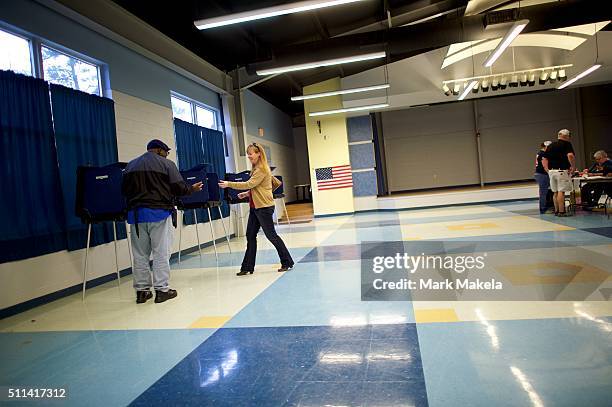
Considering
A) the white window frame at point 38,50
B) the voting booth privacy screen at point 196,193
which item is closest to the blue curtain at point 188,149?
the voting booth privacy screen at point 196,193

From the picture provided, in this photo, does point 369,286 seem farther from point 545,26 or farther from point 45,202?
point 545,26

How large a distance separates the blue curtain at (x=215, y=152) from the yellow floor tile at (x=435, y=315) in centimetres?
566

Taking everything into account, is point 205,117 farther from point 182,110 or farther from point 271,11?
point 271,11

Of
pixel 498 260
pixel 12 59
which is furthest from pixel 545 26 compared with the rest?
pixel 12 59

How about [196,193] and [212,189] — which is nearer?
[196,193]

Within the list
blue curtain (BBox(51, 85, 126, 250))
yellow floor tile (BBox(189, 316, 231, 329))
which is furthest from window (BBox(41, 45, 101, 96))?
yellow floor tile (BBox(189, 316, 231, 329))

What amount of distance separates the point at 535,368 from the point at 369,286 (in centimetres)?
179

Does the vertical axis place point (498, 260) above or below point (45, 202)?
below

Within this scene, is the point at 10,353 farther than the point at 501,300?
No

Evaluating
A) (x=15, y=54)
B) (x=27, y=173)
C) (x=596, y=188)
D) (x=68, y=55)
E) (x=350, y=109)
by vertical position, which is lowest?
(x=596, y=188)

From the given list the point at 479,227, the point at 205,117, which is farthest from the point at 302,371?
the point at 205,117

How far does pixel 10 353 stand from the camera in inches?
106

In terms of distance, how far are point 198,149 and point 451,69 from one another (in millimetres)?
6738

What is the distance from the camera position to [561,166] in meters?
6.80
